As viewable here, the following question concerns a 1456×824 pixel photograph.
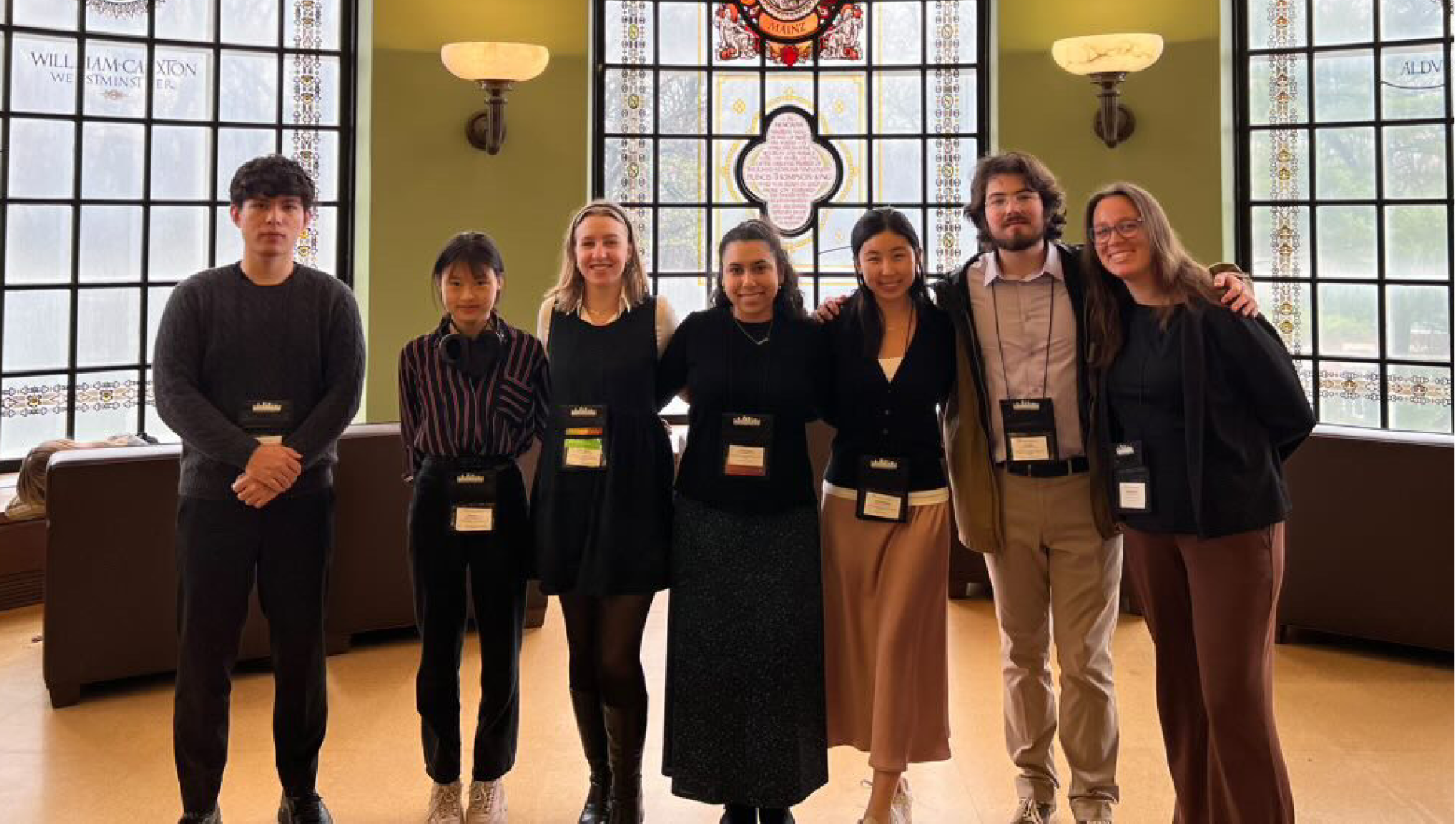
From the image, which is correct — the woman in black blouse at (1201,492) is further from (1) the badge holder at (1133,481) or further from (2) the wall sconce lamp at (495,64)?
(2) the wall sconce lamp at (495,64)

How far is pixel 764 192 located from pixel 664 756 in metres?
4.16

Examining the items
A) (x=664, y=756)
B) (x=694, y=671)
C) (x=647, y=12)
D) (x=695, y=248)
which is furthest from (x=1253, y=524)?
(x=647, y=12)

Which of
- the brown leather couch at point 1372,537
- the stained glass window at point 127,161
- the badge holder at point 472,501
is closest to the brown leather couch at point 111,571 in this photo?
the badge holder at point 472,501

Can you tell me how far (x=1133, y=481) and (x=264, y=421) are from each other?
1979 millimetres

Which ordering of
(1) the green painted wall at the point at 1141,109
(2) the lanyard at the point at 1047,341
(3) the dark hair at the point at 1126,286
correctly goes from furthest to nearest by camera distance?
(1) the green painted wall at the point at 1141,109
(2) the lanyard at the point at 1047,341
(3) the dark hair at the point at 1126,286

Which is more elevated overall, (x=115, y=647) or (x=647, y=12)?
(x=647, y=12)

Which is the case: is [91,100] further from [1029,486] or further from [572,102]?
[1029,486]

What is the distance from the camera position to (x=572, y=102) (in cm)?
574

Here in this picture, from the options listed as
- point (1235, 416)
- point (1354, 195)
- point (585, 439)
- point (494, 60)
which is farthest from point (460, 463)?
point (1354, 195)

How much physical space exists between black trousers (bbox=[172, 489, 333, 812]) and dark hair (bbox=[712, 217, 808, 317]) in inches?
45.1

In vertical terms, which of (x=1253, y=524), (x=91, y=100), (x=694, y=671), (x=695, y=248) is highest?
(x=91, y=100)

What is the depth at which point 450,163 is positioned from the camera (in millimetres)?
5648

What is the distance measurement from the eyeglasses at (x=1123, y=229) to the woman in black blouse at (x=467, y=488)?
4.43 feet

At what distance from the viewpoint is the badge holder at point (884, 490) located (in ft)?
8.09
